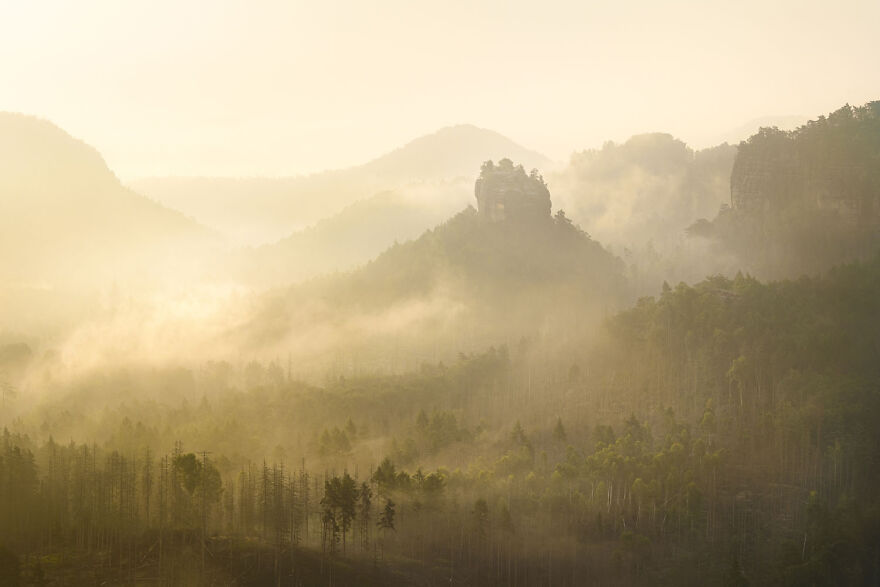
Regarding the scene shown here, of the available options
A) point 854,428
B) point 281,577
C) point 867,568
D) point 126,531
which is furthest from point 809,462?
point 126,531

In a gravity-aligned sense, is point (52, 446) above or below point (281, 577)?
above

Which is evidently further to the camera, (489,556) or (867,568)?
(489,556)

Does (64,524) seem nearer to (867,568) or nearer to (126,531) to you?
(126,531)

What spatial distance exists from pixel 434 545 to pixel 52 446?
6410 cm

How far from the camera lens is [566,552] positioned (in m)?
173

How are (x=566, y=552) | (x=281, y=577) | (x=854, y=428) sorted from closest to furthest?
1. (x=281, y=577)
2. (x=566, y=552)
3. (x=854, y=428)

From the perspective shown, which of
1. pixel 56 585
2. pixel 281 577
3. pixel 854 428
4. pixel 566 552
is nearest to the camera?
pixel 56 585

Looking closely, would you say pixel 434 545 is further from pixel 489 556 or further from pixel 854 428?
pixel 854 428

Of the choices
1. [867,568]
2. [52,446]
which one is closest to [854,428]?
[867,568]

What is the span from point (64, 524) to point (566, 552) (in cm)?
6865

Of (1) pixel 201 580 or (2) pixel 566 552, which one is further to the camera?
(2) pixel 566 552

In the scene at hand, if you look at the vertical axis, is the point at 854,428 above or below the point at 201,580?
above

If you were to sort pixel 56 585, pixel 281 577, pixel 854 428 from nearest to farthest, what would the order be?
pixel 56 585 → pixel 281 577 → pixel 854 428

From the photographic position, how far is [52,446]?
19512 centimetres
